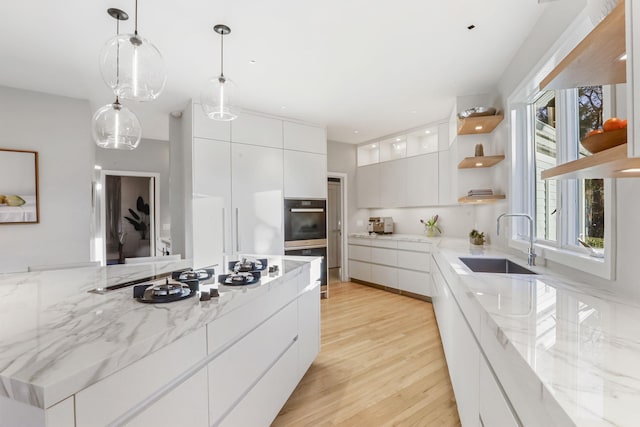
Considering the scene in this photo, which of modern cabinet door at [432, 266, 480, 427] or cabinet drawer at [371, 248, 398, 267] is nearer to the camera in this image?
modern cabinet door at [432, 266, 480, 427]

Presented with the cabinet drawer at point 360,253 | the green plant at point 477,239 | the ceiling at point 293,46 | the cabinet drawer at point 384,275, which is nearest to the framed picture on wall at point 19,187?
the ceiling at point 293,46

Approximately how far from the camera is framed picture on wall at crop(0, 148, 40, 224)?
3256 millimetres

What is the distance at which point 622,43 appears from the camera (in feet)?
2.77

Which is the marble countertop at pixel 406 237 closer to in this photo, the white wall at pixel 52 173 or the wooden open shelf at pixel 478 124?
the wooden open shelf at pixel 478 124

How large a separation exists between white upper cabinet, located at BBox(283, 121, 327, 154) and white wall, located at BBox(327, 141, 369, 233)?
3.13 feet

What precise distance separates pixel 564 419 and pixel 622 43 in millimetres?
986

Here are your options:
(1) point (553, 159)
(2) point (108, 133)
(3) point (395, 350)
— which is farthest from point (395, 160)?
(2) point (108, 133)

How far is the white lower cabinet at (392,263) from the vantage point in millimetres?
4391

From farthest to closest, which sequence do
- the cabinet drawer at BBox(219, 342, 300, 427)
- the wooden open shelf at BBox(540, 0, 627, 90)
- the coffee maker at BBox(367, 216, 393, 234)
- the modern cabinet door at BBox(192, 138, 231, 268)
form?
the coffee maker at BBox(367, 216, 393, 234) → the modern cabinet door at BBox(192, 138, 231, 268) → the cabinet drawer at BBox(219, 342, 300, 427) → the wooden open shelf at BBox(540, 0, 627, 90)

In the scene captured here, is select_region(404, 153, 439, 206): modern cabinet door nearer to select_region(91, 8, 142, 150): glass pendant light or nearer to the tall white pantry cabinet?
the tall white pantry cabinet

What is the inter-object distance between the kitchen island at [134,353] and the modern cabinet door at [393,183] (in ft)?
11.9

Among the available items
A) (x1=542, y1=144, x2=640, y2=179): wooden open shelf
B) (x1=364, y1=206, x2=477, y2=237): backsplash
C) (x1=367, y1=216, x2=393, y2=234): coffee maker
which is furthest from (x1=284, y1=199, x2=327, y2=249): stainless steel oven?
(x1=542, y1=144, x2=640, y2=179): wooden open shelf

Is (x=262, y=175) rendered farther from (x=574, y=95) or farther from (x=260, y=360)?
(x=574, y=95)

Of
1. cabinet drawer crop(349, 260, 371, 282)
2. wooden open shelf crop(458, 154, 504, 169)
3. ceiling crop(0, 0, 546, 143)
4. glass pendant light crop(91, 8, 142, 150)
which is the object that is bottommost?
cabinet drawer crop(349, 260, 371, 282)
